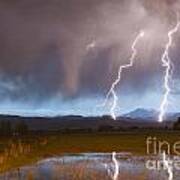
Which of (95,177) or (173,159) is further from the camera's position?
(173,159)

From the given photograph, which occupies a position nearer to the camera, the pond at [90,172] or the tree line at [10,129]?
the pond at [90,172]

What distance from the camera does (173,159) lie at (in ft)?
131

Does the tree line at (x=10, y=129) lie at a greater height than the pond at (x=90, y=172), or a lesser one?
greater

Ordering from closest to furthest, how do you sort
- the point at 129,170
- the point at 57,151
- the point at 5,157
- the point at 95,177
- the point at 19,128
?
the point at 95,177 → the point at 129,170 → the point at 5,157 → the point at 57,151 → the point at 19,128

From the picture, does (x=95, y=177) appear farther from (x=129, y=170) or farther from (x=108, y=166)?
(x=108, y=166)

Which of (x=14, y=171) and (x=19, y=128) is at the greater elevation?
(x=19, y=128)

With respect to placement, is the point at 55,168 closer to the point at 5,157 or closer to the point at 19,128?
the point at 5,157

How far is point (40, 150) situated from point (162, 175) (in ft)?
90.1

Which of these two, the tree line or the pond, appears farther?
the tree line

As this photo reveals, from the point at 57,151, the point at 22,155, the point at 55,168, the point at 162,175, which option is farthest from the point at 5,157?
the point at 162,175

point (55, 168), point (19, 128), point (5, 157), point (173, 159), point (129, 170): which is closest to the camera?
point (129, 170)

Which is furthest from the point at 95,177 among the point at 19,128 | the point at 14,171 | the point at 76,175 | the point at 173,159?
the point at 19,128

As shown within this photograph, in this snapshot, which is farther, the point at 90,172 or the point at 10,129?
the point at 10,129

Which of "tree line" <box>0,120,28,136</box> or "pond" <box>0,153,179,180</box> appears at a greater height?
"tree line" <box>0,120,28,136</box>
